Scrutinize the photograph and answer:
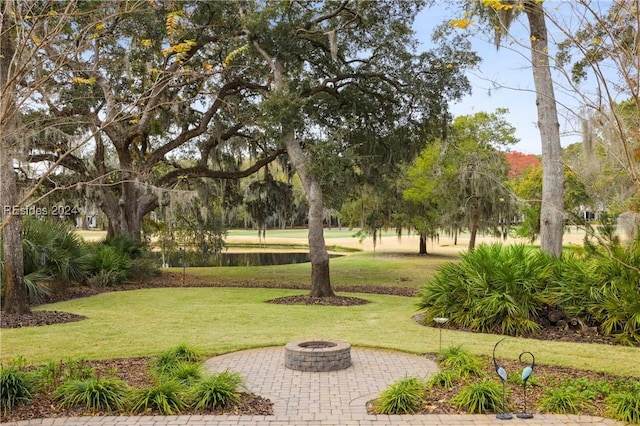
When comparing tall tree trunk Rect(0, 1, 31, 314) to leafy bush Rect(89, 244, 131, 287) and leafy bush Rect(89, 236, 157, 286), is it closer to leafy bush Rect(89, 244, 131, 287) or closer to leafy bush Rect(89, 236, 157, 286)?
leafy bush Rect(89, 244, 131, 287)

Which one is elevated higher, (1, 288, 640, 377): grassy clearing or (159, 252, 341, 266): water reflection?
(1, 288, 640, 377): grassy clearing

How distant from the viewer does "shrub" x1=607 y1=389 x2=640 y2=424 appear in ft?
17.2

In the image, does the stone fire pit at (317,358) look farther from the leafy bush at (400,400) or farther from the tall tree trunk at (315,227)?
the tall tree trunk at (315,227)

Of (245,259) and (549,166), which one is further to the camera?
(245,259)

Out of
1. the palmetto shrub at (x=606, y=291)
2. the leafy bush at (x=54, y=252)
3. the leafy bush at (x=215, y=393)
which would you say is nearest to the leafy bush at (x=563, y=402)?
the leafy bush at (x=215, y=393)

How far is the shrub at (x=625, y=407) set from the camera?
525cm

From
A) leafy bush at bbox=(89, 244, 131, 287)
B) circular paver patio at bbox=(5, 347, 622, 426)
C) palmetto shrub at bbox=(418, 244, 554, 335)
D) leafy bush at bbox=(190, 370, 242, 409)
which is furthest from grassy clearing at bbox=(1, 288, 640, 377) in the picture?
leafy bush at bbox=(89, 244, 131, 287)

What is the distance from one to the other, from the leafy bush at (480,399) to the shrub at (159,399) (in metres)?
2.77

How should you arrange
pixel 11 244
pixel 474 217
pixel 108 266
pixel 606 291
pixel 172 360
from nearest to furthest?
pixel 172 360, pixel 606 291, pixel 11 244, pixel 108 266, pixel 474 217

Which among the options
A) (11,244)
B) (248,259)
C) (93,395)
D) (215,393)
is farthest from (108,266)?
(248,259)

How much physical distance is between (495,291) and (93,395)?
7.09 m

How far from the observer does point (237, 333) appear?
957cm

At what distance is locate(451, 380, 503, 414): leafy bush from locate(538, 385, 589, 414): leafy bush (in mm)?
446

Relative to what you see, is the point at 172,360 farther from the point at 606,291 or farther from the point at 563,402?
the point at 606,291
